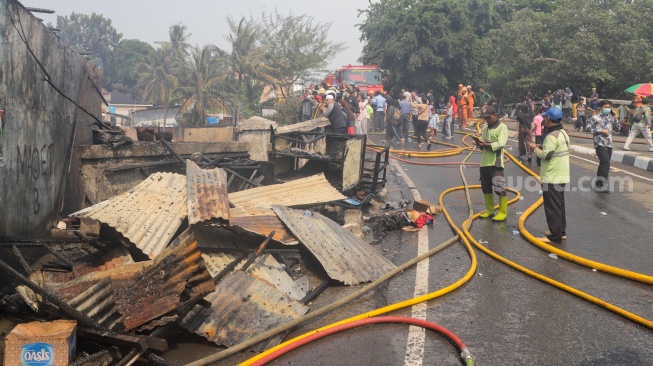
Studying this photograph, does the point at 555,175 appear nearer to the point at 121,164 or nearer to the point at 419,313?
the point at 419,313

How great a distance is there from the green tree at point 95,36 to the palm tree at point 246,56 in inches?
1910

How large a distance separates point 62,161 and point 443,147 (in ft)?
44.2

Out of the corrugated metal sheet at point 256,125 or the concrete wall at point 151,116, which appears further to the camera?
the concrete wall at point 151,116

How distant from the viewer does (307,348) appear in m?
4.52

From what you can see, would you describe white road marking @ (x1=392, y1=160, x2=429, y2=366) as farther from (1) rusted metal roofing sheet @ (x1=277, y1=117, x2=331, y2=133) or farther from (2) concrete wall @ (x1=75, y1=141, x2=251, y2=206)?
(1) rusted metal roofing sheet @ (x1=277, y1=117, x2=331, y2=133)

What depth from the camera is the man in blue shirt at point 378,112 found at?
2462 centimetres

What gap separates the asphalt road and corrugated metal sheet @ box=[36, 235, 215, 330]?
1057 mm

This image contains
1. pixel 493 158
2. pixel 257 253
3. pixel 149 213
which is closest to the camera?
pixel 257 253

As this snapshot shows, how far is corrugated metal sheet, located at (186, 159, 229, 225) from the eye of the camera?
21.6ft

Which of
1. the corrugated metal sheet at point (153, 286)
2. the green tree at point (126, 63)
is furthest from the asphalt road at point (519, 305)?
the green tree at point (126, 63)

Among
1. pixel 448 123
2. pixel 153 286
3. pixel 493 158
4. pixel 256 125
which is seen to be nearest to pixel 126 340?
pixel 153 286

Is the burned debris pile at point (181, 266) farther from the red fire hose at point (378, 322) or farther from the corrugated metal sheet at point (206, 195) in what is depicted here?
the red fire hose at point (378, 322)

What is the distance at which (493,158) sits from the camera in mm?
8875

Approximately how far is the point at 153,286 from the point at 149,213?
90.2 inches
